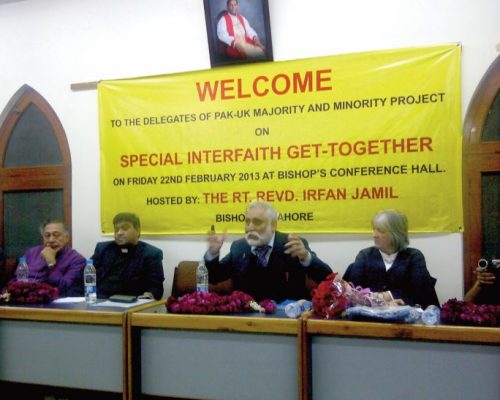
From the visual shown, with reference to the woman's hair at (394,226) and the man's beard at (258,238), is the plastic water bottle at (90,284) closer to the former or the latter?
the man's beard at (258,238)

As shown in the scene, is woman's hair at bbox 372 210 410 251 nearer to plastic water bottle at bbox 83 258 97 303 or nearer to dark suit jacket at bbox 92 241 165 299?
dark suit jacket at bbox 92 241 165 299

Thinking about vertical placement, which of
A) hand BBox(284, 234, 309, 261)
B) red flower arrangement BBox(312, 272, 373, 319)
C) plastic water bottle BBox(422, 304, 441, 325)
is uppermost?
hand BBox(284, 234, 309, 261)

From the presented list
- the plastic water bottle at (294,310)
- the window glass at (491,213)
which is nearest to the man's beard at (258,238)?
the plastic water bottle at (294,310)

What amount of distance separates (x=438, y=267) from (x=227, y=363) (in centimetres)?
153

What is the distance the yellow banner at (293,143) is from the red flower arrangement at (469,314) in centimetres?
114

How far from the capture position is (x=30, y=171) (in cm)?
431

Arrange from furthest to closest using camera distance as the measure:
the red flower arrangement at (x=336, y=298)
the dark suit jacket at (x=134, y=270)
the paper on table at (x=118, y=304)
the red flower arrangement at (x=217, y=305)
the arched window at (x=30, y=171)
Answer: the arched window at (x=30, y=171) → the dark suit jacket at (x=134, y=270) → the paper on table at (x=118, y=304) → the red flower arrangement at (x=217, y=305) → the red flower arrangement at (x=336, y=298)

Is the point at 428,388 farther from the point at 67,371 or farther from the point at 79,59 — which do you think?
the point at 79,59

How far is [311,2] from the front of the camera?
362 cm

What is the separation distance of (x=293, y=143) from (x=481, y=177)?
3.64 feet

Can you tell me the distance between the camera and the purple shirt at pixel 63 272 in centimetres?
363

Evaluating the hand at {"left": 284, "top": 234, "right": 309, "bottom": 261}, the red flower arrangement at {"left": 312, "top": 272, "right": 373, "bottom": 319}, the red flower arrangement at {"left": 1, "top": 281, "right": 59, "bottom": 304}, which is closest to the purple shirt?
the red flower arrangement at {"left": 1, "top": 281, "right": 59, "bottom": 304}

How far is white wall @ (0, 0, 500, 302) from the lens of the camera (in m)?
3.37

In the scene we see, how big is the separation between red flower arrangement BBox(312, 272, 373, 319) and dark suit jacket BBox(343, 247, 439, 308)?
516 millimetres
